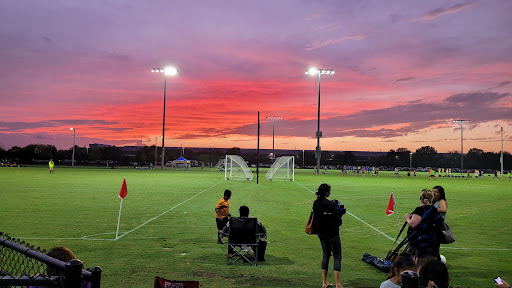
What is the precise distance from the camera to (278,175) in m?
53.1

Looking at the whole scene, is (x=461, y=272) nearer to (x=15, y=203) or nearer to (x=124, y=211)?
(x=124, y=211)

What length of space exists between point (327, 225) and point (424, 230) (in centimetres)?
157

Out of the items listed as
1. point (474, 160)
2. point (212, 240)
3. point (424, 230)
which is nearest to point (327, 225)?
point (424, 230)

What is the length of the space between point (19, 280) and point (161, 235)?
32.0 ft

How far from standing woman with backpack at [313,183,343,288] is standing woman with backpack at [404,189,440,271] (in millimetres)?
1200

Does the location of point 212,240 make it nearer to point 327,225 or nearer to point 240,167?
point 327,225

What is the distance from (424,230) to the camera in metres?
6.74

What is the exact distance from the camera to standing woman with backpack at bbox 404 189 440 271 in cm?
672

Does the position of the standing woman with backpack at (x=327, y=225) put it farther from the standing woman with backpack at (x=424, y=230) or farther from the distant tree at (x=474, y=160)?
the distant tree at (x=474, y=160)

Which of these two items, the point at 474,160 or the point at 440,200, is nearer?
the point at 440,200

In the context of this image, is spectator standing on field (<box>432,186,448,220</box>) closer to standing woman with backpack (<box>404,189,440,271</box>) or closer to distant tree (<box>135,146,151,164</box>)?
standing woman with backpack (<box>404,189,440,271</box>)

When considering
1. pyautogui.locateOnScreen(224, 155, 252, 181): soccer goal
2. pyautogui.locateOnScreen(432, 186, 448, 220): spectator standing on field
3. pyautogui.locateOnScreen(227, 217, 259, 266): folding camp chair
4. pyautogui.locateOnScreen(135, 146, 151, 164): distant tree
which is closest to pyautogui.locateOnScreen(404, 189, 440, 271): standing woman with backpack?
pyautogui.locateOnScreen(432, 186, 448, 220): spectator standing on field

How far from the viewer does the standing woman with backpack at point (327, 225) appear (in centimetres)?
721

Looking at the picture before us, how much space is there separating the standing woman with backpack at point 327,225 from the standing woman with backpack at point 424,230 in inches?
47.2
